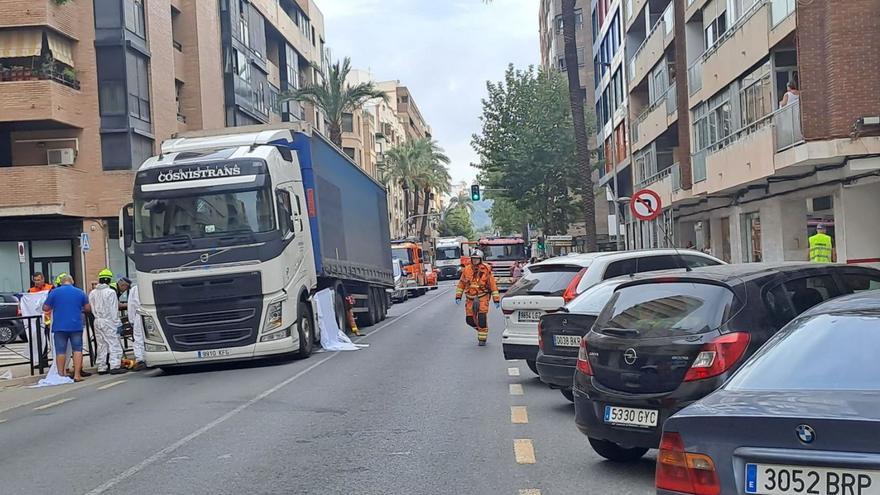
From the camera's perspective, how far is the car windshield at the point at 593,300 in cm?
1005

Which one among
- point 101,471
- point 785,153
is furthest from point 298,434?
point 785,153

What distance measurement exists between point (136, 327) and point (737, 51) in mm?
16849

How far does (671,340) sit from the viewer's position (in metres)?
6.73

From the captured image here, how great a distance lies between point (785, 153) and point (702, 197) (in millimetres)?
11060

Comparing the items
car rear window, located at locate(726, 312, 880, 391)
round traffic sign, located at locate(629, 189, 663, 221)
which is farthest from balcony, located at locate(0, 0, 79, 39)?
car rear window, located at locate(726, 312, 880, 391)

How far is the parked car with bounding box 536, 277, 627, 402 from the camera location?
32.4 ft

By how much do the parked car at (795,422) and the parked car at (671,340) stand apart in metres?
1.78

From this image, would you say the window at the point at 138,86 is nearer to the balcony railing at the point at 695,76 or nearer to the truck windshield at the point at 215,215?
the balcony railing at the point at 695,76

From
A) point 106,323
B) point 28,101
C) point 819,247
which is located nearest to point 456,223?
point 28,101

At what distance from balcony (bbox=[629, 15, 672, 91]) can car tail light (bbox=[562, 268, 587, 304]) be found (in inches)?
964

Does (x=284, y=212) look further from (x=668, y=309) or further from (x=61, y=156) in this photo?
(x=61, y=156)

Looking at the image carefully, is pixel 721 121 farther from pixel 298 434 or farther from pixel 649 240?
pixel 298 434

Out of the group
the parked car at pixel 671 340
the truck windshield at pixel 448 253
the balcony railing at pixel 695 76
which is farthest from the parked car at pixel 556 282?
the truck windshield at pixel 448 253

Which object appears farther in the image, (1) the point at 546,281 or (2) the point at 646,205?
(2) the point at 646,205
